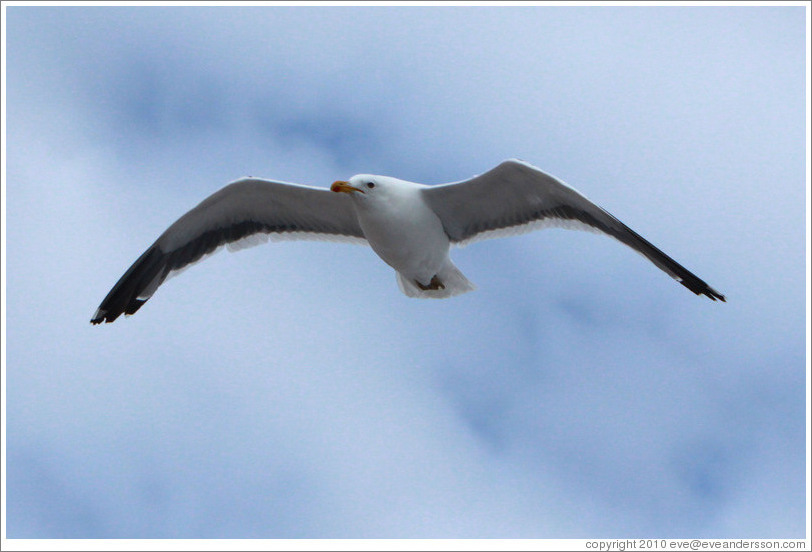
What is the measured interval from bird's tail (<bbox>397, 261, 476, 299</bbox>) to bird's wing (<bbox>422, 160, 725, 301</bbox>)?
0.25 meters

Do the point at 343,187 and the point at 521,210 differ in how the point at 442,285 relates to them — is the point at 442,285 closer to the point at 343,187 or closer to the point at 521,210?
the point at 521,210

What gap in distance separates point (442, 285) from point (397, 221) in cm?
82

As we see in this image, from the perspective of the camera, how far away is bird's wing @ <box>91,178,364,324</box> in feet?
24.2

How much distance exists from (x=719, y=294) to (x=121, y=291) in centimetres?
452

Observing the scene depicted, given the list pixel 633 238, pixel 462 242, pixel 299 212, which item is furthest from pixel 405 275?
pixel 633 238

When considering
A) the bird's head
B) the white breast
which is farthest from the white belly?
the bird's head

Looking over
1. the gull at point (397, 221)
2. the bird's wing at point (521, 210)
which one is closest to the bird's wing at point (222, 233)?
the gull at point (397, 221)

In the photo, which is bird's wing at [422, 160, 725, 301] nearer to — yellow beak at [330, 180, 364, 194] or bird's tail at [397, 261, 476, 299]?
bird's tail at [397, 261, 476, 299]

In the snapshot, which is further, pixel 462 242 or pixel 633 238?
pixel 462 242

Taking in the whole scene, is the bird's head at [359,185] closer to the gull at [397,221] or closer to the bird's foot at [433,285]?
the gull at [397,221]

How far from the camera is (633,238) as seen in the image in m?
6.70

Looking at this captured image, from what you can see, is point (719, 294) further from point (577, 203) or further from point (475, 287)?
point (475, 287)

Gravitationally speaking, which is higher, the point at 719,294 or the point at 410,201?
the point at 410,201

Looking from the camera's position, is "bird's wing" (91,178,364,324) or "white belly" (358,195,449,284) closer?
"white belly" (358,195,449,284)
